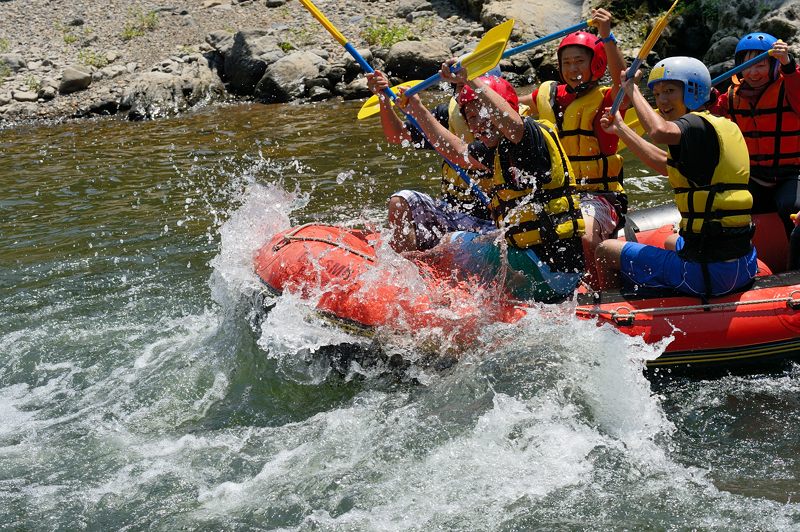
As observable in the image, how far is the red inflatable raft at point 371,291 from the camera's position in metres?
4.96

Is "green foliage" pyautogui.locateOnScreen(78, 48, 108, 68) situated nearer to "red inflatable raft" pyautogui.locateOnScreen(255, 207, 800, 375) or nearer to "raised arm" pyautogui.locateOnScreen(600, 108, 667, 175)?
"red inflatable raft" pyautogui.locateOnScreen(255, 207, 800, 375)

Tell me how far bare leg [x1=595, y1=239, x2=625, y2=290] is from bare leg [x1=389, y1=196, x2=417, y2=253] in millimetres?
1108

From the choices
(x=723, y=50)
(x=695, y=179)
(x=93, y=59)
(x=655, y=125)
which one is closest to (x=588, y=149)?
(x=695, y=179)

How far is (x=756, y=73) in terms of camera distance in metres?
5.55

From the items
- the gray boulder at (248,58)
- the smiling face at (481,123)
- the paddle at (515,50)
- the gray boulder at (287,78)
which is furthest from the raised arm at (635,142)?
the gray boulder at (248,58)

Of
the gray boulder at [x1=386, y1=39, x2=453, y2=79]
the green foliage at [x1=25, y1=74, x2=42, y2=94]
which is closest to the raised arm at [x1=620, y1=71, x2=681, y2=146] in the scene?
the gray boulder at [x1=386, y1=39, x2=453, y2=79]

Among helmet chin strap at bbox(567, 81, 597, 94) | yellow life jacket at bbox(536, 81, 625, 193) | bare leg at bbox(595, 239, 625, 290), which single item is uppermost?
helmet chin strap at bbox(567, 81, 597, 94)

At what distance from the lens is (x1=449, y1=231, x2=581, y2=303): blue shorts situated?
485cm

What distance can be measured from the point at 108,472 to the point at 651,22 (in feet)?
44.4

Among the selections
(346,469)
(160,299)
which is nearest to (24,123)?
(160,299)

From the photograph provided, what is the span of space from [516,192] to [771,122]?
79.8 inches

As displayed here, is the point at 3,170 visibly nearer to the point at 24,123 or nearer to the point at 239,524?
the point at 24,123

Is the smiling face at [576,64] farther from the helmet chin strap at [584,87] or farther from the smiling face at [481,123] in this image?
the smiling face at [481,123]

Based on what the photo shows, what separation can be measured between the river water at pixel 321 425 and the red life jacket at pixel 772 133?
57.6 inches
